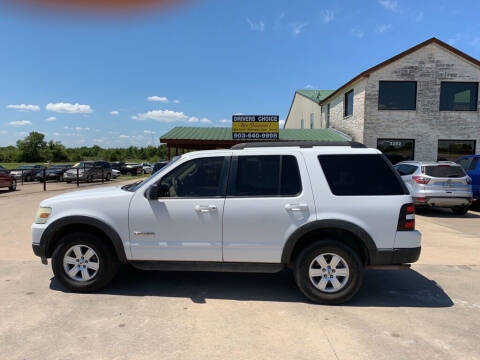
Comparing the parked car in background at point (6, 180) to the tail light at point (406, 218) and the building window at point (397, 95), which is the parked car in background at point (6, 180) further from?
the building window at point (397, 95)

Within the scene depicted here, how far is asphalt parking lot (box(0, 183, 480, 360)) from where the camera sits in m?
3.00

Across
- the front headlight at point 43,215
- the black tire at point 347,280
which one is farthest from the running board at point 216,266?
the front headlight at point 43,215

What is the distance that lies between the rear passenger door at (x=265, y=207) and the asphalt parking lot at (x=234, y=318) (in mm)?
647

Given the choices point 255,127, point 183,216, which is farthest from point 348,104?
point 183,216

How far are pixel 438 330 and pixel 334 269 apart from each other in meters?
1.15

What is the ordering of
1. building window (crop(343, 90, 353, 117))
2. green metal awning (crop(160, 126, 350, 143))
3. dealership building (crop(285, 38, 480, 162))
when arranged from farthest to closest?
building window (crop(343, 90, 353, 117)) → green metal awning (crop(160, 126, 350, 143)) → dealership building (crop(285, 38, 480, 162))

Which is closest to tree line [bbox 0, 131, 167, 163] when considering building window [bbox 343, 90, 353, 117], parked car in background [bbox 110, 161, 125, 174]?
parked car in background [bbox 110, 161, 125, 174]

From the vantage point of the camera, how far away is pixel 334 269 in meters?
3.93

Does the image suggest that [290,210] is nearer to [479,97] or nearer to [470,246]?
[470,246]

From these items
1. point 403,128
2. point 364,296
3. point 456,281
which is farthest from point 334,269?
point 403,128

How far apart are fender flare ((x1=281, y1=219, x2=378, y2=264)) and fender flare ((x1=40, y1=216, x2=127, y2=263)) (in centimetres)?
204

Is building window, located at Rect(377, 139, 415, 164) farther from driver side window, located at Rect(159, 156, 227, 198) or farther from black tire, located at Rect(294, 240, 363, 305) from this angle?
driver side window, located at Rect(159, 156, 227, 198)

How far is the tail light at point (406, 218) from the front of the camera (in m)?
3.83

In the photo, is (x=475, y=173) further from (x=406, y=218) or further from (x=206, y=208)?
(x=206, y=208)
